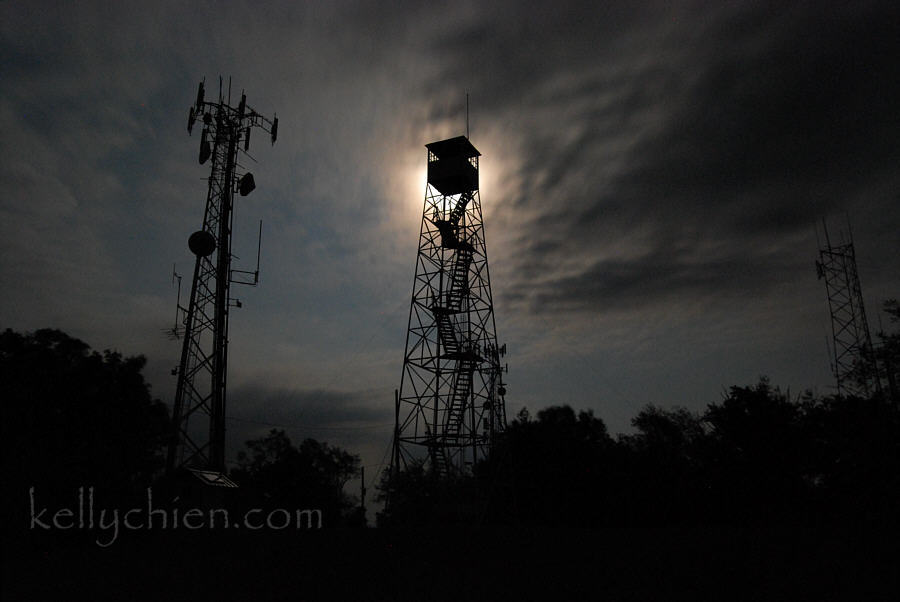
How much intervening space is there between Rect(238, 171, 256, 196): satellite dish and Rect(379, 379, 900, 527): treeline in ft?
49.0

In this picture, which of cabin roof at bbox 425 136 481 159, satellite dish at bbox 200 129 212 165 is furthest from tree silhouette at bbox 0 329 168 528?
cabin roof at bbox 425 136 481 159

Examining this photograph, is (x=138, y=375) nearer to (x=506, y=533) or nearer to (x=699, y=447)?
(x=506, y=533)

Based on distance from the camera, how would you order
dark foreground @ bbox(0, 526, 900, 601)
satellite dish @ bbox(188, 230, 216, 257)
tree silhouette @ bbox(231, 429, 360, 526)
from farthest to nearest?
tree silhouette @ bbox(231, 429, 360, 526) < satellite dish @ bbox(188, 230, 216, 257) < dark foreground @ bbox(0, 526, 900, 601)

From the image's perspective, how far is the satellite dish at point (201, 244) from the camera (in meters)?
26.5

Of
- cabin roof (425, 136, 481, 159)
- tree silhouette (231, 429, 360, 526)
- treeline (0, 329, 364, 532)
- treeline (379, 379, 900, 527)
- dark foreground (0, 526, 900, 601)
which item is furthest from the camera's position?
tree silhouette (231, 429, 360, 526)

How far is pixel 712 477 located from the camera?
120 feet

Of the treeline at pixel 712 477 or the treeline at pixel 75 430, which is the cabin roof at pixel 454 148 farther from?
the treeline at pixel 75 430

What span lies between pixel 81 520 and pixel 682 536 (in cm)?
1672

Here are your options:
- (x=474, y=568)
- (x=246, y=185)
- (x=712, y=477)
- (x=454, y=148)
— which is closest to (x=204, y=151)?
(x=246, y=185)

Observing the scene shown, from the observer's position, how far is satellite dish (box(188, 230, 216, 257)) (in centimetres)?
2647

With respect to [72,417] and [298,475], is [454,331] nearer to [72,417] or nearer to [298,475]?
[72,417]

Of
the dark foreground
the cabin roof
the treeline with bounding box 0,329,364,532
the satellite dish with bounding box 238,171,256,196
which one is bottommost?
the dark foreground

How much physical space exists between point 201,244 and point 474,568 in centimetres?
1894

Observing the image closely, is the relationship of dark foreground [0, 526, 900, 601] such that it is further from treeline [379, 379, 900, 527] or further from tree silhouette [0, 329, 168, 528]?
treeline [379, 379, 900, 527]
